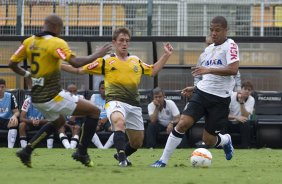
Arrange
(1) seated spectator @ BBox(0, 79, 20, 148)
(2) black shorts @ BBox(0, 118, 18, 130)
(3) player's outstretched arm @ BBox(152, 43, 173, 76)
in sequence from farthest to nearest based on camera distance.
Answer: (2) black shorts @ BBox(0, 118, 18, 130) → (1) seated spectator @ BBox(0, 79, 20, 148) → (3) player's outstretched arm @ BBox(152, 43, 173, 76)

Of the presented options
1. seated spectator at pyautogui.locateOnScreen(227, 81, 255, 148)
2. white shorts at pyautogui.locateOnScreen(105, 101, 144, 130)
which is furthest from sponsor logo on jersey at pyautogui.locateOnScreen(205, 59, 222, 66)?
seated spectator at pyautogui.locateOnScreen(227, 81, 255, 148)

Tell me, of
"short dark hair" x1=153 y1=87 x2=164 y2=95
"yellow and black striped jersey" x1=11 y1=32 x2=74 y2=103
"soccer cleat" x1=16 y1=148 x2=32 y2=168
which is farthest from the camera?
"short dark hair" x1=153 y1=87 x2=164 y2=95

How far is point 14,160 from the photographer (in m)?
14.5

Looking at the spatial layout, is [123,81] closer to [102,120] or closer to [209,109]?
[209,109]

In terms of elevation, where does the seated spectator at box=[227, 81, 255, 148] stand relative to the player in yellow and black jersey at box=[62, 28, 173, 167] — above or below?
below

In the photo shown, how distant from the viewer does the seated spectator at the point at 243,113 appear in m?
21.4

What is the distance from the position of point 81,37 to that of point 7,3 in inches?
89.5

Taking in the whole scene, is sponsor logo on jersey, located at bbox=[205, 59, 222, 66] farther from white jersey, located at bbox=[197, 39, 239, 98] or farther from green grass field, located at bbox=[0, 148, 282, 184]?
green grass field, located at bbox=[0, 148, 282, 184]

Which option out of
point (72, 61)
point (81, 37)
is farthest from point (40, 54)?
point (81, 37)

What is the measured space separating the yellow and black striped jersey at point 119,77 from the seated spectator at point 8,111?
8555 millimetres

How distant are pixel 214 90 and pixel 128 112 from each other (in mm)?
1302

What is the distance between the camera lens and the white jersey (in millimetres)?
12766

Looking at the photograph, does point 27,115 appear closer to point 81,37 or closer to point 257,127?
point 81,37

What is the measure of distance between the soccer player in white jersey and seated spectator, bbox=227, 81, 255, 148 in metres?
8.35
